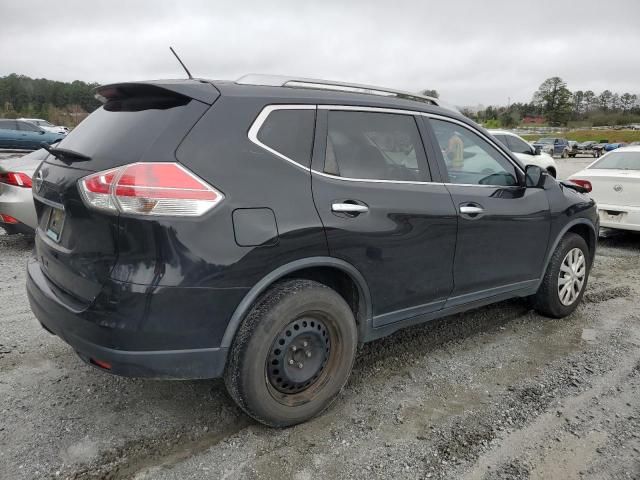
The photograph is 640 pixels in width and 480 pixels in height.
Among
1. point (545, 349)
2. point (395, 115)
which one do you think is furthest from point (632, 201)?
point (395, 115)

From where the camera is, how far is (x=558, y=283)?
4.31 metres

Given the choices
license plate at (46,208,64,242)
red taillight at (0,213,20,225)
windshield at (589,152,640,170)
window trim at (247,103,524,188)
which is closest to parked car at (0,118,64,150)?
red taillight at (0,213,20,225)

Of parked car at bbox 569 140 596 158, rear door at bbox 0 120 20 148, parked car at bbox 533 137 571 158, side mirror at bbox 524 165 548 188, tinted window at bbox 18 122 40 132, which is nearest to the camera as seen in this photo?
side mirror at bbox 524 165 548 188

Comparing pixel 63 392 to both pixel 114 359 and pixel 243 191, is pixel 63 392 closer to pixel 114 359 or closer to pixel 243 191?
pixel 114 359

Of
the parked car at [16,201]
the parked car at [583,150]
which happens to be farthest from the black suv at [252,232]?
the parked car at [583,150]

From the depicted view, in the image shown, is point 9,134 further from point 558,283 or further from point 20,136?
point 558,283

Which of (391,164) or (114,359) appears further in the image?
(391,164)

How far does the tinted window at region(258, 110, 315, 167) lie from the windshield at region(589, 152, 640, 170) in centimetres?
694

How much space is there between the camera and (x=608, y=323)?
4.42 metres

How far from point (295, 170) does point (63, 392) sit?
194 cm

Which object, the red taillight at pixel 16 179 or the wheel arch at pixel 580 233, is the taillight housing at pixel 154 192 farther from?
the red taillight at pixel 16 179

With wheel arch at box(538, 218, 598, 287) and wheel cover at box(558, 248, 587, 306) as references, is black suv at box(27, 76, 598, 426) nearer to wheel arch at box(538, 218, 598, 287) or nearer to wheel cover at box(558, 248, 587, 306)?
wheel arch at box(538, 218, 598, 287)

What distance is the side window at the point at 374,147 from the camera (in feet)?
9.34

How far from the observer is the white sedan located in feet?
23.5
